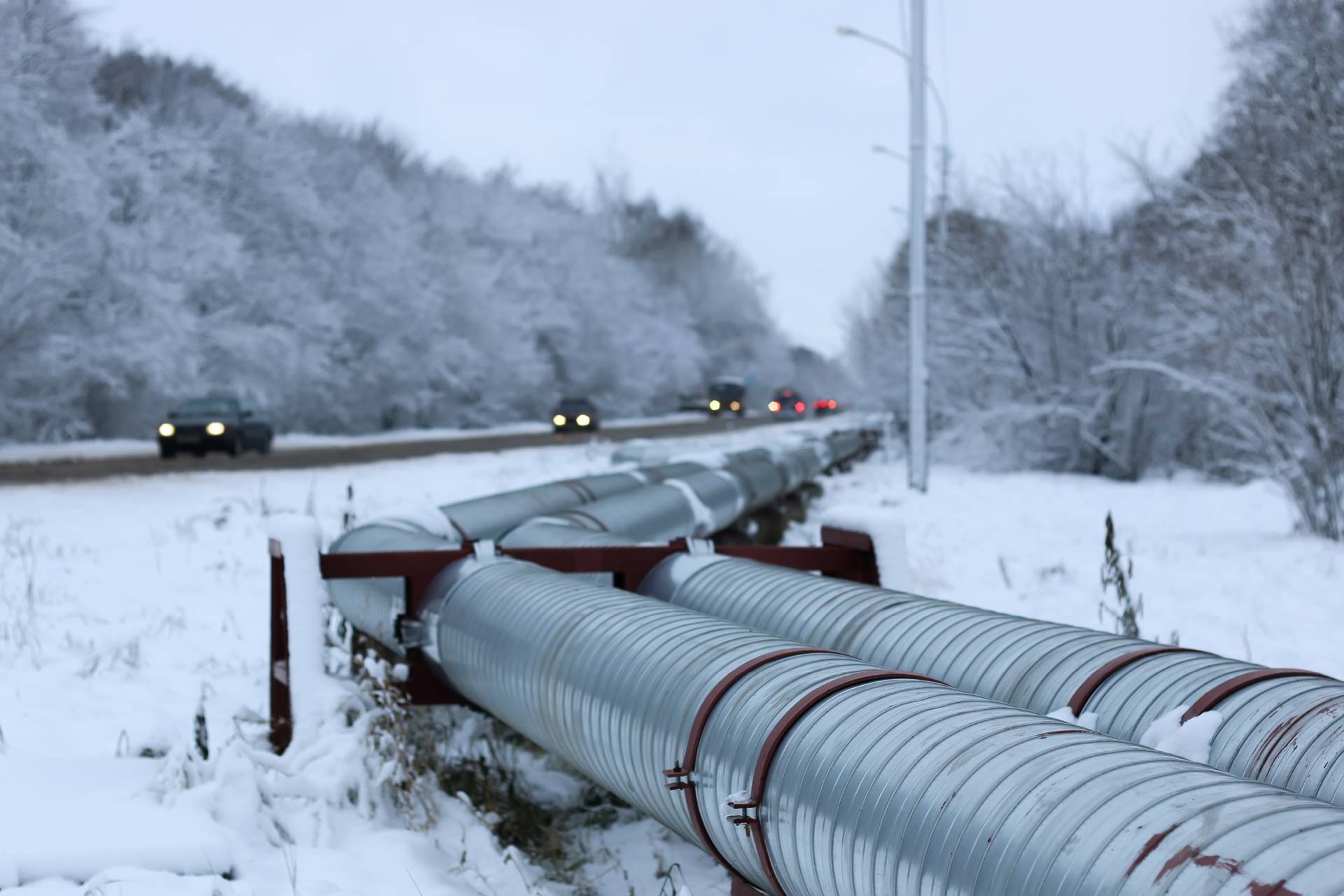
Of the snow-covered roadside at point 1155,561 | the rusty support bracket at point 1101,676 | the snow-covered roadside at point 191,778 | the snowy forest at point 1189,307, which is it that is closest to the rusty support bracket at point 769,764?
the rusty support bracket at point 1101,676

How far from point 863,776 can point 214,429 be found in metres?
22.6

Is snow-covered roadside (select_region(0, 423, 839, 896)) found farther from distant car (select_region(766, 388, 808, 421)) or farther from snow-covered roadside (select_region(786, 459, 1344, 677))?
distant car (select_region(766, 388, 808, 421))

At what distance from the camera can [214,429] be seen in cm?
2277

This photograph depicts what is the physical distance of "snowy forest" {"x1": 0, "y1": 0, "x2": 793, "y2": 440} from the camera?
1019 inches

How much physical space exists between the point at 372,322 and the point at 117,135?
45.2 feet

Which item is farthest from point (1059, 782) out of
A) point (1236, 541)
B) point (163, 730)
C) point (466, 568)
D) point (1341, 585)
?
point (1236, 541)

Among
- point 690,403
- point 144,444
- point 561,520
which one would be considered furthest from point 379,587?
point 690,403

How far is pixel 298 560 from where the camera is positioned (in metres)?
4.78

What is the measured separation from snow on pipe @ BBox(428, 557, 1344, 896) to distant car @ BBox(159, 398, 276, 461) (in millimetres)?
20361

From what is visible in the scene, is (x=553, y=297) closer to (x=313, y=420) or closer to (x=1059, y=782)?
(x=313, y=420)

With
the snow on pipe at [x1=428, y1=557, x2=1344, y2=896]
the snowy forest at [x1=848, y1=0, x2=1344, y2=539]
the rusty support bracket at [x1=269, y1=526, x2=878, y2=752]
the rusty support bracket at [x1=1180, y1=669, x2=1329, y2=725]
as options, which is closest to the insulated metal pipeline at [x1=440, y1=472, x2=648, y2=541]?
the rusty support bracket at [x1=269, y1=526, x2=878, y2=752]

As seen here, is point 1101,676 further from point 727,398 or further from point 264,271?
point 727,398

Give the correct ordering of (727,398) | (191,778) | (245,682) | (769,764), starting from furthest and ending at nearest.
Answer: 1. (727,398)
2. (245,682)
3. (191,778)
4. (769,764)

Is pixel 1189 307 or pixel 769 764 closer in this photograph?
pixel 769 764
